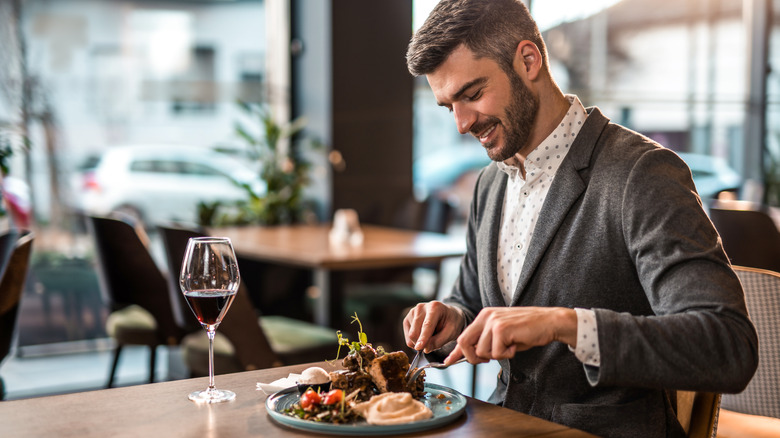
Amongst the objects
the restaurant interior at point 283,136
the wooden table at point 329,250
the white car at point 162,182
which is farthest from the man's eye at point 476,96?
the white car at point 162,182

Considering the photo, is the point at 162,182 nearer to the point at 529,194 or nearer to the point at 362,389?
the point at 529,194

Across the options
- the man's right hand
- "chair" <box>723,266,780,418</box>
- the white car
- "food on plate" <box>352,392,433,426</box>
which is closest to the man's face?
the man's right hand

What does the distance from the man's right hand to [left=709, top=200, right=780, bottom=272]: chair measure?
1726mm

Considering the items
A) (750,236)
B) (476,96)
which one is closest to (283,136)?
(750,236)

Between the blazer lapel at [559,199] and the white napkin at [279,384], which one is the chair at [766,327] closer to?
the blazer lapel at [559,199]

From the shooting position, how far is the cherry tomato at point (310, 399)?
1207 mm

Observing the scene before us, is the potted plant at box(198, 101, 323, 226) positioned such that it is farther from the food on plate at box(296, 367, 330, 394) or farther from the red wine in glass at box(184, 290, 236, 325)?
the food on plate at box(296, 367, 330, 394)

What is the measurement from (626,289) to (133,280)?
2.63 meters

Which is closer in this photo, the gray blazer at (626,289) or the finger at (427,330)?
the gray blazer at (626,289)

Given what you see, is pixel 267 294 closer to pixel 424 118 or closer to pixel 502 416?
pixel 424 118

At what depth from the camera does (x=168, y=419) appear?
3.96 feet

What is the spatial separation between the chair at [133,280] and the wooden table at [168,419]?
7.30 ft

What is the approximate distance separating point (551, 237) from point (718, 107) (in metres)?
5.35

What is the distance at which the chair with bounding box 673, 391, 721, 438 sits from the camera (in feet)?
4.85
